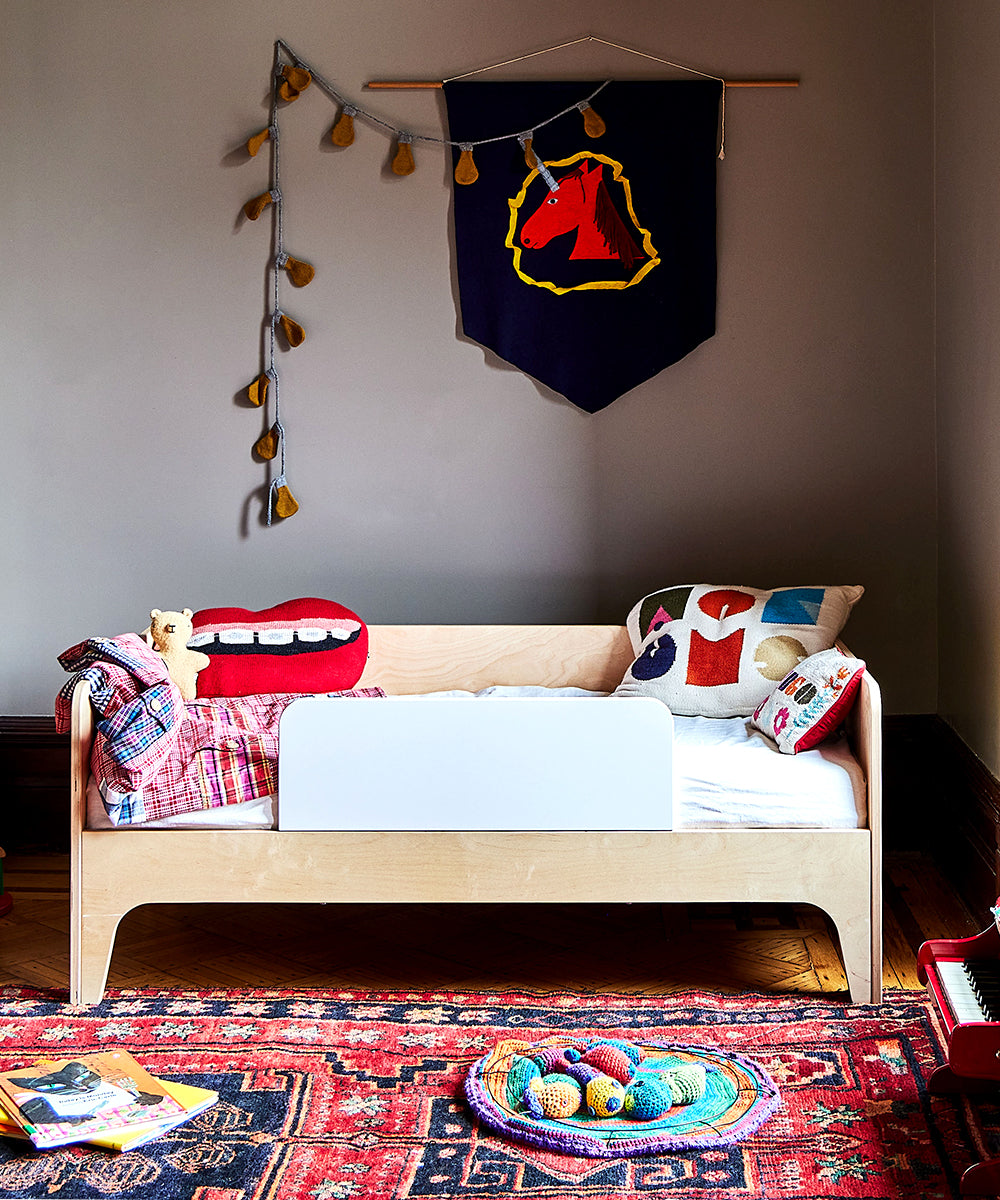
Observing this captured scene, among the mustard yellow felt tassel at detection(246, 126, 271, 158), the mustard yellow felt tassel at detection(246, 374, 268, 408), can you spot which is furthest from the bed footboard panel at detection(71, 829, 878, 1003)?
the mustard yellow felt tassel at detection(246, 126, 271, 158)

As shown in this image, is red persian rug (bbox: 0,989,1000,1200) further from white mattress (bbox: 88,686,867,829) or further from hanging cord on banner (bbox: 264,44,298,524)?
hanging cord on banner (bbox: 264,44,298,524)

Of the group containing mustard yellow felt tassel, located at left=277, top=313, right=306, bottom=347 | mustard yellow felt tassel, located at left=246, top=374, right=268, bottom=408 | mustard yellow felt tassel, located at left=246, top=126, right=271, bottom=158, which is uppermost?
mustard yellow felt tassel, located at left=246, top=126, right=271, bottom=158

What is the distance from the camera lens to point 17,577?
10.2 feet

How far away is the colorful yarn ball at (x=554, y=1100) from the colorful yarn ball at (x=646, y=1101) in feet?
0.23

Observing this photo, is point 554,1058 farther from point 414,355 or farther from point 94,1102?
point 414,355

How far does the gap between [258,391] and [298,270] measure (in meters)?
0.31

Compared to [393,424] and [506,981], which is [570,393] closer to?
[393,424]

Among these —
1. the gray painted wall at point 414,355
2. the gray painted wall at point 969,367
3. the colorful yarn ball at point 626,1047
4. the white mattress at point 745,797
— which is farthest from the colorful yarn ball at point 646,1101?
the gray painted wall at point 414,355

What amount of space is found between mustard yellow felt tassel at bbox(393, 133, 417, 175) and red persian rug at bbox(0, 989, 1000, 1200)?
1931 millimetres

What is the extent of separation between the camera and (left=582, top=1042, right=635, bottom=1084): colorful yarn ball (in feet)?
5.91

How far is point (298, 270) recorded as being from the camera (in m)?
3.00

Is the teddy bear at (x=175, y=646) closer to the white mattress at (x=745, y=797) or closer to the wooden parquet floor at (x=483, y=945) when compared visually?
the white mattress at (x=745, y=797)

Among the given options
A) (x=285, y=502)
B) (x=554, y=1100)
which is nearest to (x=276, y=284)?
(x=285, y=502)

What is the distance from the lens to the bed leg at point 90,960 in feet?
7.13
